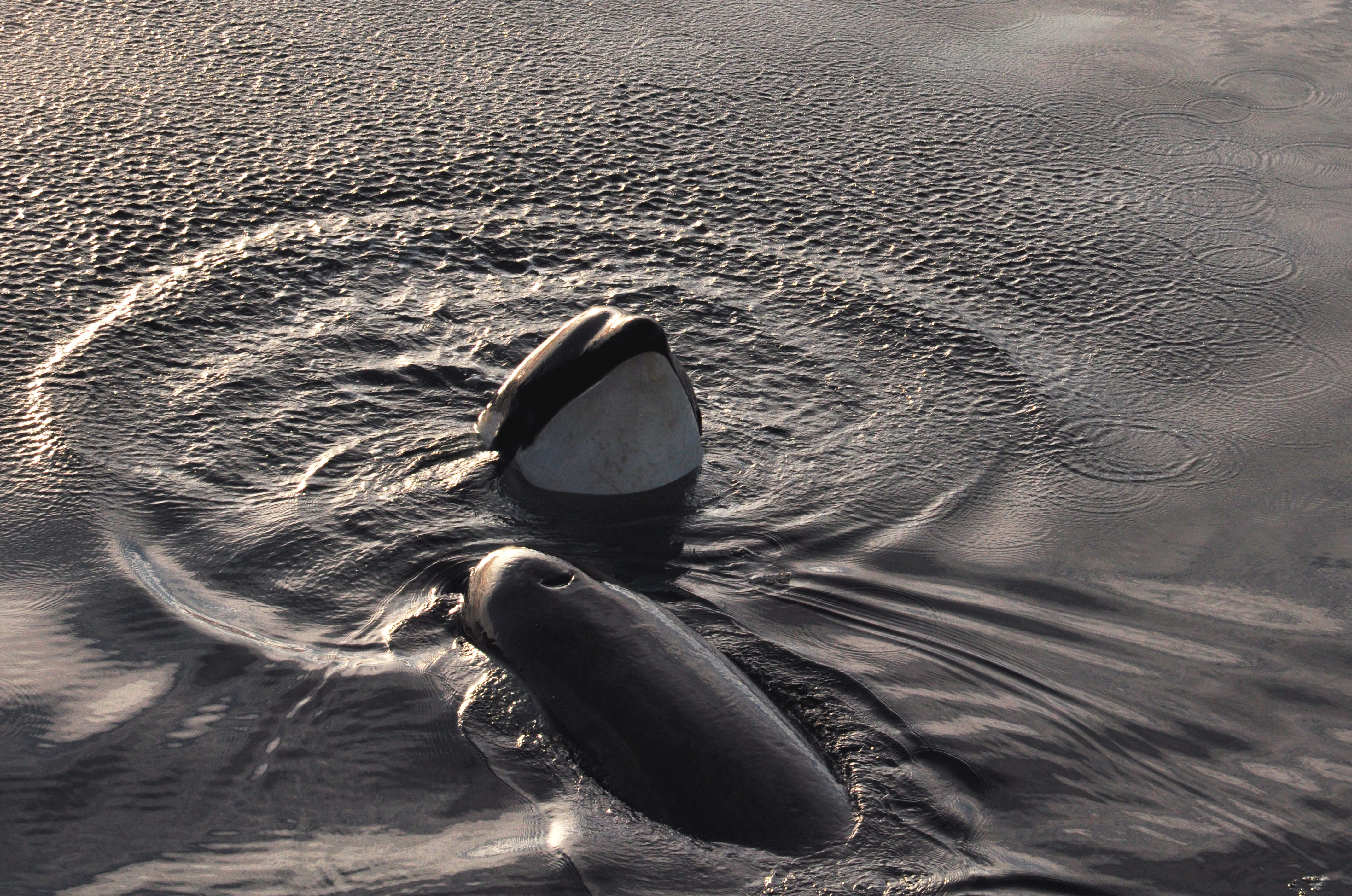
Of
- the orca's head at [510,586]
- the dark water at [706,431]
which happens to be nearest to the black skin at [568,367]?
the dark water at [706,431]

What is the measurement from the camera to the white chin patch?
494cm

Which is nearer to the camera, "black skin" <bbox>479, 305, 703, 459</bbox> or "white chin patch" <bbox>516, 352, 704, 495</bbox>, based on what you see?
"black skin" <bbox>479, 305, 703, 459</bbox>

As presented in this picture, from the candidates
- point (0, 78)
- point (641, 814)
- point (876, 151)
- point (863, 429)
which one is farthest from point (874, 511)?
point (0, 78)

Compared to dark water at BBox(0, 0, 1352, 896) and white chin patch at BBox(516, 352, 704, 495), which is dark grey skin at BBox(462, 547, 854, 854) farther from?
A: white chin patch at BBox(516, 352, 704, 495)

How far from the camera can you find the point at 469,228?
272 inches

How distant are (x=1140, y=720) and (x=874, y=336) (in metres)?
2.57

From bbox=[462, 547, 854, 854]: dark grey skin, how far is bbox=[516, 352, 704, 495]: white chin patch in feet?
2.93

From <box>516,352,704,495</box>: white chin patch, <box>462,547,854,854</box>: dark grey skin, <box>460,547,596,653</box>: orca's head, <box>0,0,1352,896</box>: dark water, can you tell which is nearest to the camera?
<box>462,547,854,854</box>: dark grey skin

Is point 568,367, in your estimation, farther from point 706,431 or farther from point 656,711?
point 656,711

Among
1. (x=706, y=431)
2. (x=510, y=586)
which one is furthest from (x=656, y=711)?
(x=706, y=431)

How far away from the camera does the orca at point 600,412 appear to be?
15.9 ft

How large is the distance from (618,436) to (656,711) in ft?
5.34

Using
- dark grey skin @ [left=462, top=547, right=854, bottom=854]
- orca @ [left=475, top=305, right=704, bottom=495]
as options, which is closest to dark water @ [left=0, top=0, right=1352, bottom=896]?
dark grey skin @ [left=462, top=547, right=854, bottom=854]

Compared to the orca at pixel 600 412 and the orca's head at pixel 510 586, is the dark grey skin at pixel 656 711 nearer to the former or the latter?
the orca's head at pixel 510 586
